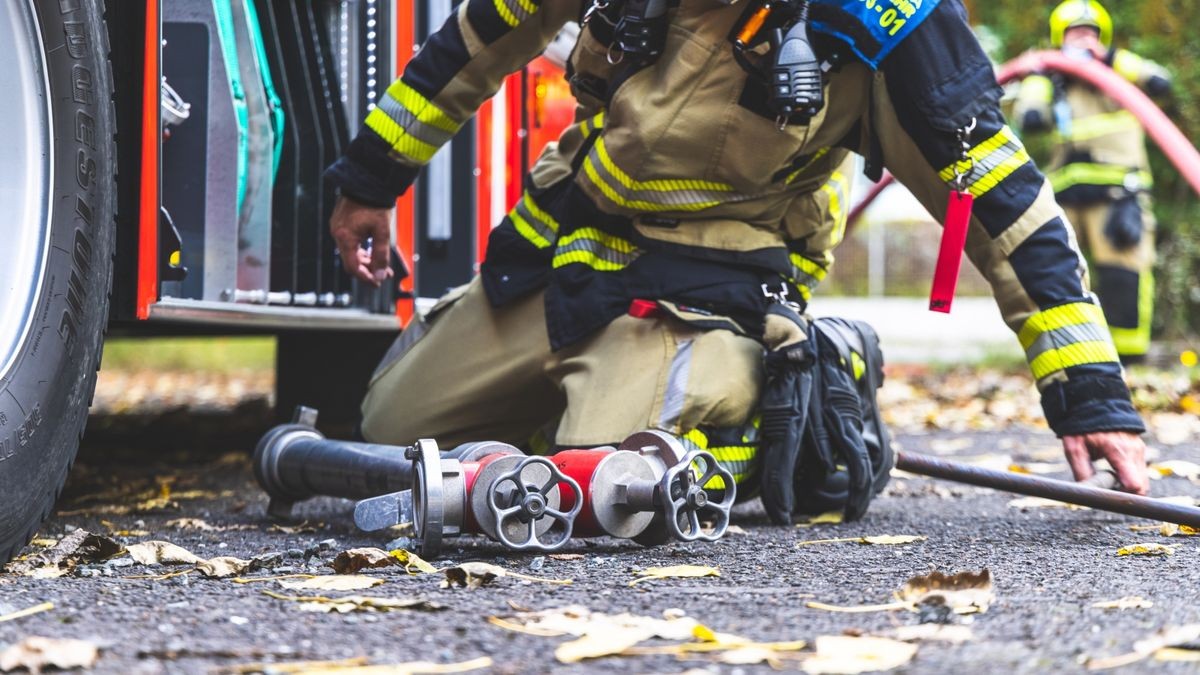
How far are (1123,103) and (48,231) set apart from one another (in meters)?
5.12

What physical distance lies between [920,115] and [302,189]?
1369 millimetres

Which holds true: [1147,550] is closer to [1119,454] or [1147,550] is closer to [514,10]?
[1119,454]

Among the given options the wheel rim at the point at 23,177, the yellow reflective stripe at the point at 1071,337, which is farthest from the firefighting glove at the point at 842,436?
the wheel rim at the point at 23,177

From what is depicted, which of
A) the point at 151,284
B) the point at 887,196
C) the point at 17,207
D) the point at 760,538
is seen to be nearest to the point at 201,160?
the point at 151,284

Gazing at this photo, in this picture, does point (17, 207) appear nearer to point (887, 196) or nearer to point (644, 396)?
point (644, 396)

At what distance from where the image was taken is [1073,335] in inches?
97.7

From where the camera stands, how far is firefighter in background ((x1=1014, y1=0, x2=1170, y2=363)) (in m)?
7.51

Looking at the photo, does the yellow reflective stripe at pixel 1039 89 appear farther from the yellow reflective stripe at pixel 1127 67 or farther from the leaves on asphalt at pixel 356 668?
the leaves on asphalt at pixel 356 668

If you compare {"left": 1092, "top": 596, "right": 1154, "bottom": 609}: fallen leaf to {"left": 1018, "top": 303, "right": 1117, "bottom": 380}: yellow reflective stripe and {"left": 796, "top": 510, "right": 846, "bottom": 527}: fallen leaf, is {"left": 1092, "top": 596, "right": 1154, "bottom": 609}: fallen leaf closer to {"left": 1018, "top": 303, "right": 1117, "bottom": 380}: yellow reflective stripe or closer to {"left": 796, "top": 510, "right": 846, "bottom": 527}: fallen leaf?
{"left": 1018, "top": 303, "right": 1117, "bottom": 380}: yellow reflective stripe

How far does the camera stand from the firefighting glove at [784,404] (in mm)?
2592

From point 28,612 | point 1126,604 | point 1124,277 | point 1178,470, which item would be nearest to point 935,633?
point 1126,604

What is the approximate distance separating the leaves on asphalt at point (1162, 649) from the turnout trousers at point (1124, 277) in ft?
20.6

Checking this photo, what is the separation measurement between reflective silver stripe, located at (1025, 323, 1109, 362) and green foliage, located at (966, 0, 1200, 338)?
786 cm

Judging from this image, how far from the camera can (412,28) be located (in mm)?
3426
